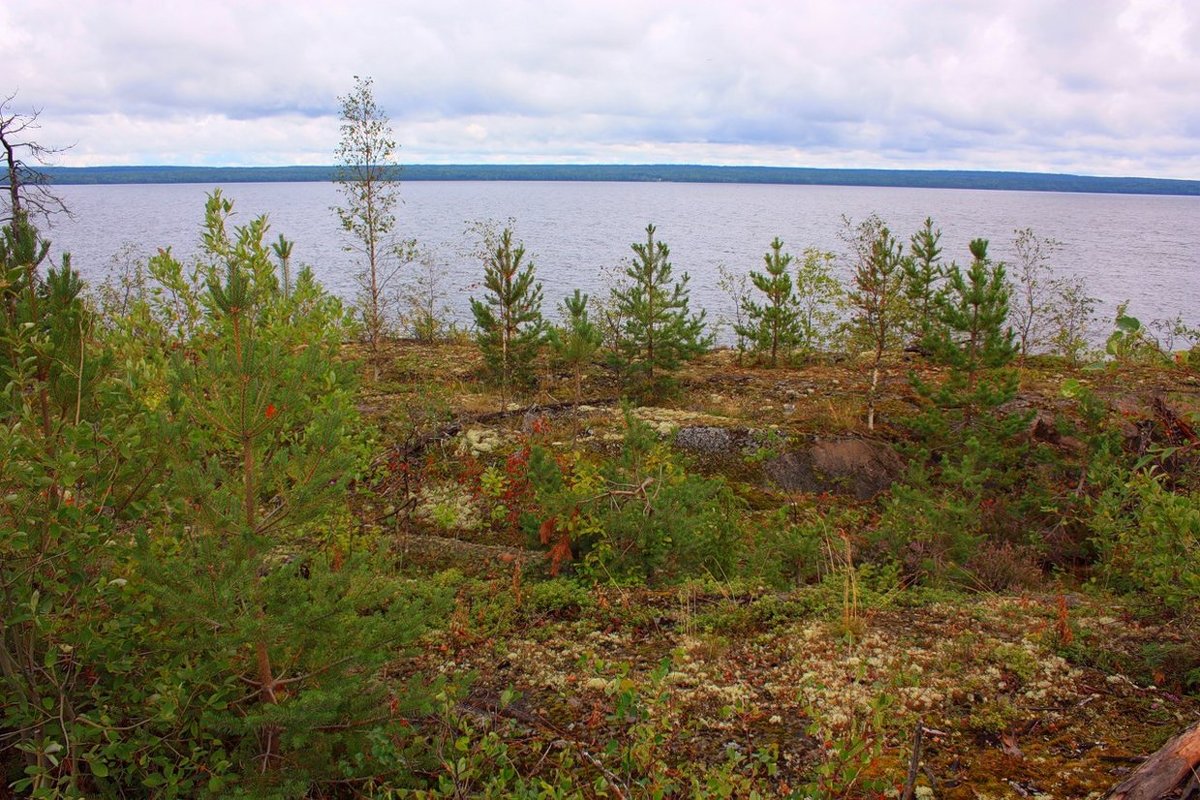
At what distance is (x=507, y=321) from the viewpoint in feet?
55.5

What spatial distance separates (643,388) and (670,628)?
11.5 metres

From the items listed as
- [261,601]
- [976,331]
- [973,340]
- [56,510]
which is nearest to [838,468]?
[973,340]

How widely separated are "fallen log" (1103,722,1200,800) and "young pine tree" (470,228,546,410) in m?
A: 13.7

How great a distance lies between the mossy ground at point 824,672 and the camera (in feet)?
12.6

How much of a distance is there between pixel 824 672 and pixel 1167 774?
1.85 meters

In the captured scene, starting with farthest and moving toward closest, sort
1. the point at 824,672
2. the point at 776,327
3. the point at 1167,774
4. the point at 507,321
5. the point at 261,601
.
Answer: the point at 776,327 → the point at 507,321 → the point at 824,672 → the point at 261,601 → the point at 1167,774

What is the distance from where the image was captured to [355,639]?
3602mm

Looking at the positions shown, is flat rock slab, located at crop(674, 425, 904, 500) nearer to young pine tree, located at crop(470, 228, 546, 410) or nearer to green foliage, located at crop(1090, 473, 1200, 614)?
young pine tree, located at crop(470, 228, 546, 410)

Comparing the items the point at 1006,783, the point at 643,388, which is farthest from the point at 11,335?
the point at 643,388

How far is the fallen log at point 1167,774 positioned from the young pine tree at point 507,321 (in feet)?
45.0

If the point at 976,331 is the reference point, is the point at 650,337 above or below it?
below

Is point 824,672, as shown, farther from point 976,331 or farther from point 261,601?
point 976,331

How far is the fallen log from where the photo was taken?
317 centimetres

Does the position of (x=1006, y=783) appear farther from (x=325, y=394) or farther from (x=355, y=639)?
(x=325, y=394)
